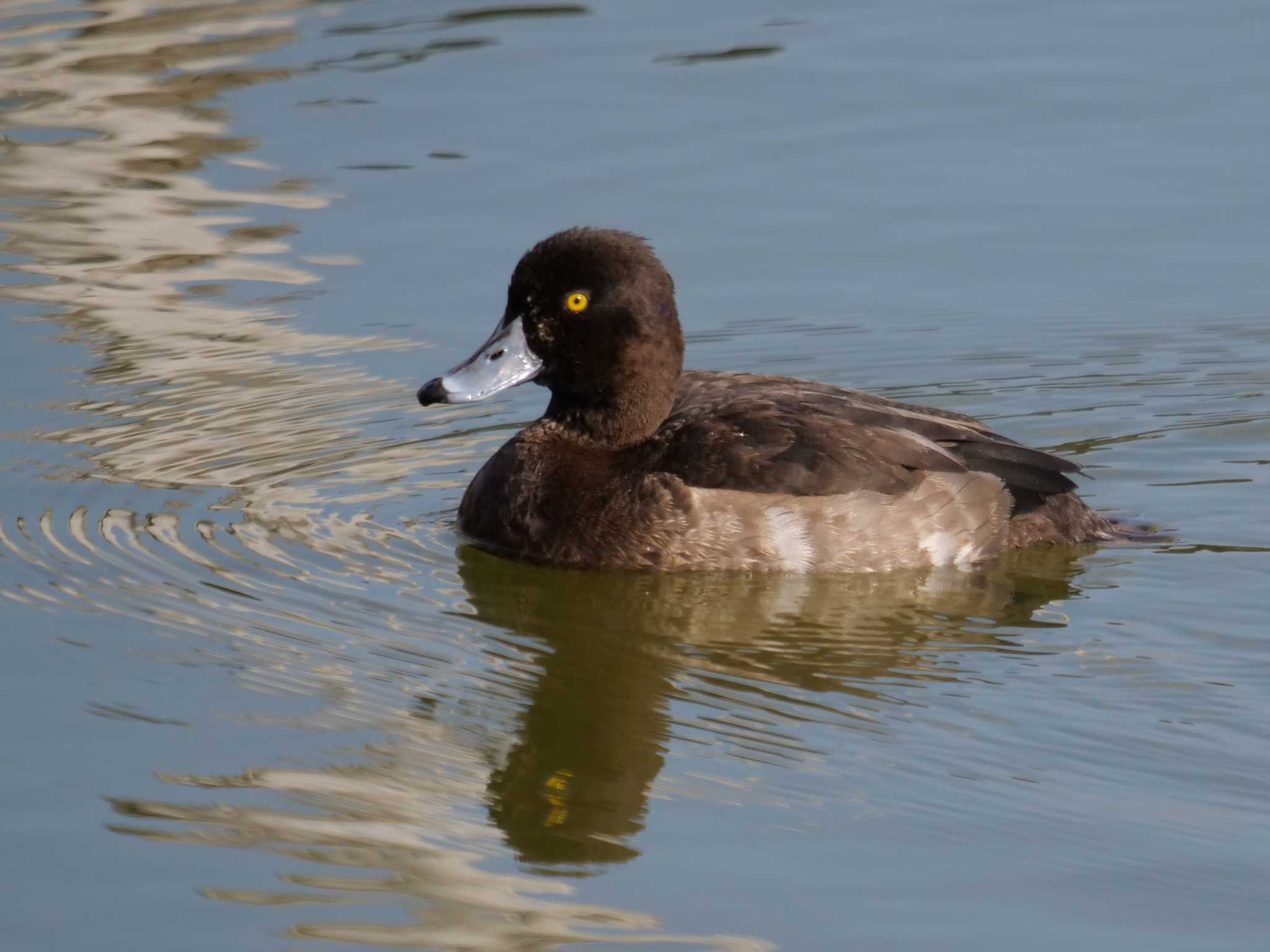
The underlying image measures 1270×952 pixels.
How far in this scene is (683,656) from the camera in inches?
271

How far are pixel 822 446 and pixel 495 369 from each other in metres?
1.34

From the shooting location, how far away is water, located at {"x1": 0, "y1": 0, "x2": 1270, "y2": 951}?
5.23 m

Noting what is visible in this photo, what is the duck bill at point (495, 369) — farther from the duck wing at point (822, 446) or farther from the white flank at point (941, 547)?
the white flank at point (941, 547)

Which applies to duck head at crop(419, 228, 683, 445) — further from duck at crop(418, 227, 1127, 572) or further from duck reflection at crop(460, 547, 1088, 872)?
duck reflection at crop(460, 547, 1088, 872)

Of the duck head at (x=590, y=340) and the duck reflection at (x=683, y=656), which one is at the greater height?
the duck head at (x=590, y=340)

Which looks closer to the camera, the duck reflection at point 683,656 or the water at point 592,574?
the water at point 592,574

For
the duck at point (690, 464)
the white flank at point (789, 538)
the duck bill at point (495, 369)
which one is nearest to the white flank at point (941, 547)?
the duck at point (690, 464)

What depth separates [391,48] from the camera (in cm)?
1409

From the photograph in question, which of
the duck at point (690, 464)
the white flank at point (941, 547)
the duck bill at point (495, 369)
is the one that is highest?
the duck bill at point (495, 369)

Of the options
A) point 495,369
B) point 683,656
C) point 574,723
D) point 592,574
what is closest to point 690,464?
point 592,574

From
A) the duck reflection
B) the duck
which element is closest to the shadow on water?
the duck reflection

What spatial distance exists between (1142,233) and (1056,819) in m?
5.97

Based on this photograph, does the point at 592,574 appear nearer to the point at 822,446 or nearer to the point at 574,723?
the point at 822,446

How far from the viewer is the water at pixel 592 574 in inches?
206
